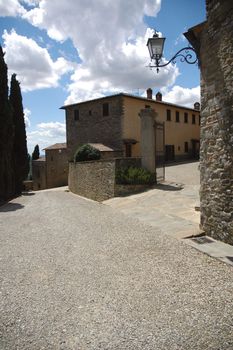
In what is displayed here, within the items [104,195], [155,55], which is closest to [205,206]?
[155,55]

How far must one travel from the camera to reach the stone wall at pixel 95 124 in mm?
28484

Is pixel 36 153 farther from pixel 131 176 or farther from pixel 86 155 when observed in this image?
pixel 131 176

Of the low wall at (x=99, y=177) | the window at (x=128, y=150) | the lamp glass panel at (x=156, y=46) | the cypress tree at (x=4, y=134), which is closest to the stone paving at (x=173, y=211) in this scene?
the low wall at (x=99, y=177)

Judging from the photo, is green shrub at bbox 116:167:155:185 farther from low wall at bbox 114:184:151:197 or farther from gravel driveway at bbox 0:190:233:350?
gravel driveway at bbox 0:190:233:350

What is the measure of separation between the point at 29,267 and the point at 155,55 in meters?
5.38

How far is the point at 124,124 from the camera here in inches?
1115

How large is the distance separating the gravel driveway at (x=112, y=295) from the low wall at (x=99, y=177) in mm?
7191

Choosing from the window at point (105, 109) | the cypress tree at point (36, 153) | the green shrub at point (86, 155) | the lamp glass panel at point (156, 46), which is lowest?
the green shrub at point (86, 155)

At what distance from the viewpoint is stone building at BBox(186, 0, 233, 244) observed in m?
5.84

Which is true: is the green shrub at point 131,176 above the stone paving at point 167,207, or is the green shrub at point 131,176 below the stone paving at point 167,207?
above

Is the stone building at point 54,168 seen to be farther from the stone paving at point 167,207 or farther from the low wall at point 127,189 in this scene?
the stone paving at point 167,207

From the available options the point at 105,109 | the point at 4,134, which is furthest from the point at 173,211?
the point at 105,109

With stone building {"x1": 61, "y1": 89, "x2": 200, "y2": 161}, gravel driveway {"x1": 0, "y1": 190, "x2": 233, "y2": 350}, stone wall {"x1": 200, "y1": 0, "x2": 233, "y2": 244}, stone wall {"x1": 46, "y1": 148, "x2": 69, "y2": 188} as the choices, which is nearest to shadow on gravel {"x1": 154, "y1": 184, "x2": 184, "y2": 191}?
stone wall {"x1": 200, "y1": 0, "x2": 233, "y2": 244}

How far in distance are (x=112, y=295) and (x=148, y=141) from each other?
36.3ft
